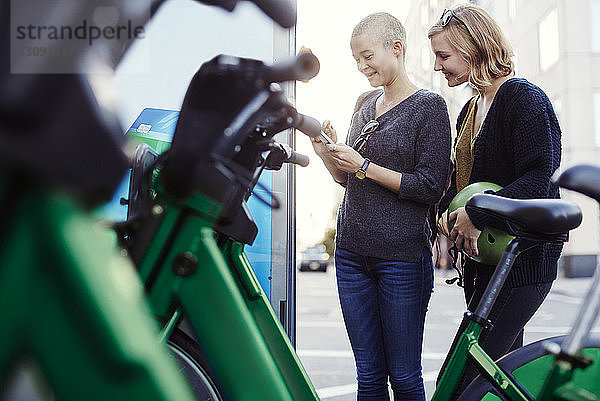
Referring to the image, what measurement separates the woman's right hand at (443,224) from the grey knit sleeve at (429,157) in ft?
0.23

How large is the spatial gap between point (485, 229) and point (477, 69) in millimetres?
590

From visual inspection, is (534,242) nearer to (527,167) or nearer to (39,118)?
(527,167)

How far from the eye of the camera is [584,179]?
1.61 metres

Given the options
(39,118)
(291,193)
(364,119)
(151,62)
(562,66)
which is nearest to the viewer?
(39,118)

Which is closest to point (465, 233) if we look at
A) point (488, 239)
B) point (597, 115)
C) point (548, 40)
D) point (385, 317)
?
point (488, 239)

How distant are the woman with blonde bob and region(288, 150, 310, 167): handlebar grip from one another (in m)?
0.58

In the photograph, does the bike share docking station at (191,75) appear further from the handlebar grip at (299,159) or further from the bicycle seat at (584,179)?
the bicycle seat at (584,179)

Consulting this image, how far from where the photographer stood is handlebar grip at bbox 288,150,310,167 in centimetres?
184

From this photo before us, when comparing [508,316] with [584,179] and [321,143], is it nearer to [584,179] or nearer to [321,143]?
[584,179]

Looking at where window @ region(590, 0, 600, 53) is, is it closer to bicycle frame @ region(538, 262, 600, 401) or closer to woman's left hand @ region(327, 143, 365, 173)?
woman's left hand @ region(327, 143, 365, 173)

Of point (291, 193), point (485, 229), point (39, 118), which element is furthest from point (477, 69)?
point (39, 118)

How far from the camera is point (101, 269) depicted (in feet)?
1.87

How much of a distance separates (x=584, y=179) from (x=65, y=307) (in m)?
1.42

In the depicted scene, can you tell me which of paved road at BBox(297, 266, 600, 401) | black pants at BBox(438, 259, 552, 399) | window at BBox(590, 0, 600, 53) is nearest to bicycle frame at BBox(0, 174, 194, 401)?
black pants at BBox(438, 259, 552, 399)
